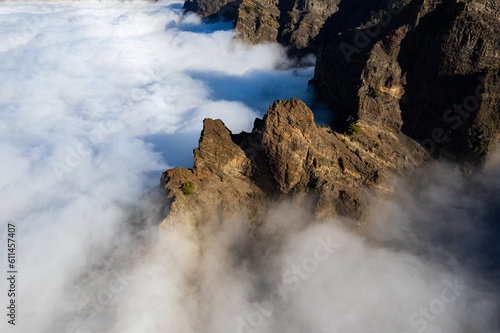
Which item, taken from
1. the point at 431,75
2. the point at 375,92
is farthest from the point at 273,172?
the point at 431,75

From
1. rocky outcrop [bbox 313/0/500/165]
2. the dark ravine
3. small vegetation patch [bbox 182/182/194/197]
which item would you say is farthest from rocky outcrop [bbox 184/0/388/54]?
small vegetation patch [bbox 182/182/194/197]

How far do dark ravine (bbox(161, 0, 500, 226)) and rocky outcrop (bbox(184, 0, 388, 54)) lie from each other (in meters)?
90.5

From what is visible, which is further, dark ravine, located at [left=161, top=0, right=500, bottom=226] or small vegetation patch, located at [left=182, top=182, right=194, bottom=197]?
dark ravine, located at [left=161, top=0, right=500, bottom=226]

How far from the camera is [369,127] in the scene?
6575 cm

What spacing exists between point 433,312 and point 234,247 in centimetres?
3581

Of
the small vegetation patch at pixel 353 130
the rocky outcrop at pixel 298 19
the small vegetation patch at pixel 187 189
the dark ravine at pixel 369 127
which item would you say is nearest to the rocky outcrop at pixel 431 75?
the dark ravine at pixel 369 127

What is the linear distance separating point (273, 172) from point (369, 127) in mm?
28583

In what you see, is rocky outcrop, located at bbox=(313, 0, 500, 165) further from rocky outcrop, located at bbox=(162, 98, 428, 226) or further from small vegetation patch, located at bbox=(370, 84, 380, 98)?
rocky outcrop, located at bbox=(162, 98, 428, 226)

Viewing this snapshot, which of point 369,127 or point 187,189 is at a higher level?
point 369,127

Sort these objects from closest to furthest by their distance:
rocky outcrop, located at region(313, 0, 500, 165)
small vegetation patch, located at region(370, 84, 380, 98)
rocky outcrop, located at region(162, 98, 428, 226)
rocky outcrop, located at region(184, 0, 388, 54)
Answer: rocky outcrop, located at region(162, 98, 428, 226) → rocky outcrop, located at region(313, 0, 500, 165) → small vegetation patch, located at region(370, 84, 380, 98) → rocky outcrop, located at region(184, 0, 388, 54)

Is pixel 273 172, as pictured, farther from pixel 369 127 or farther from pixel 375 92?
pixel 375 92

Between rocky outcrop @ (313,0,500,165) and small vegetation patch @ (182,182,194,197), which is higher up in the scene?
rocky outcrop @ (313,0,500,165)

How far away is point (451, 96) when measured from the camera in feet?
200

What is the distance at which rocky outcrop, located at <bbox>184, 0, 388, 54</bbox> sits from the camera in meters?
157
